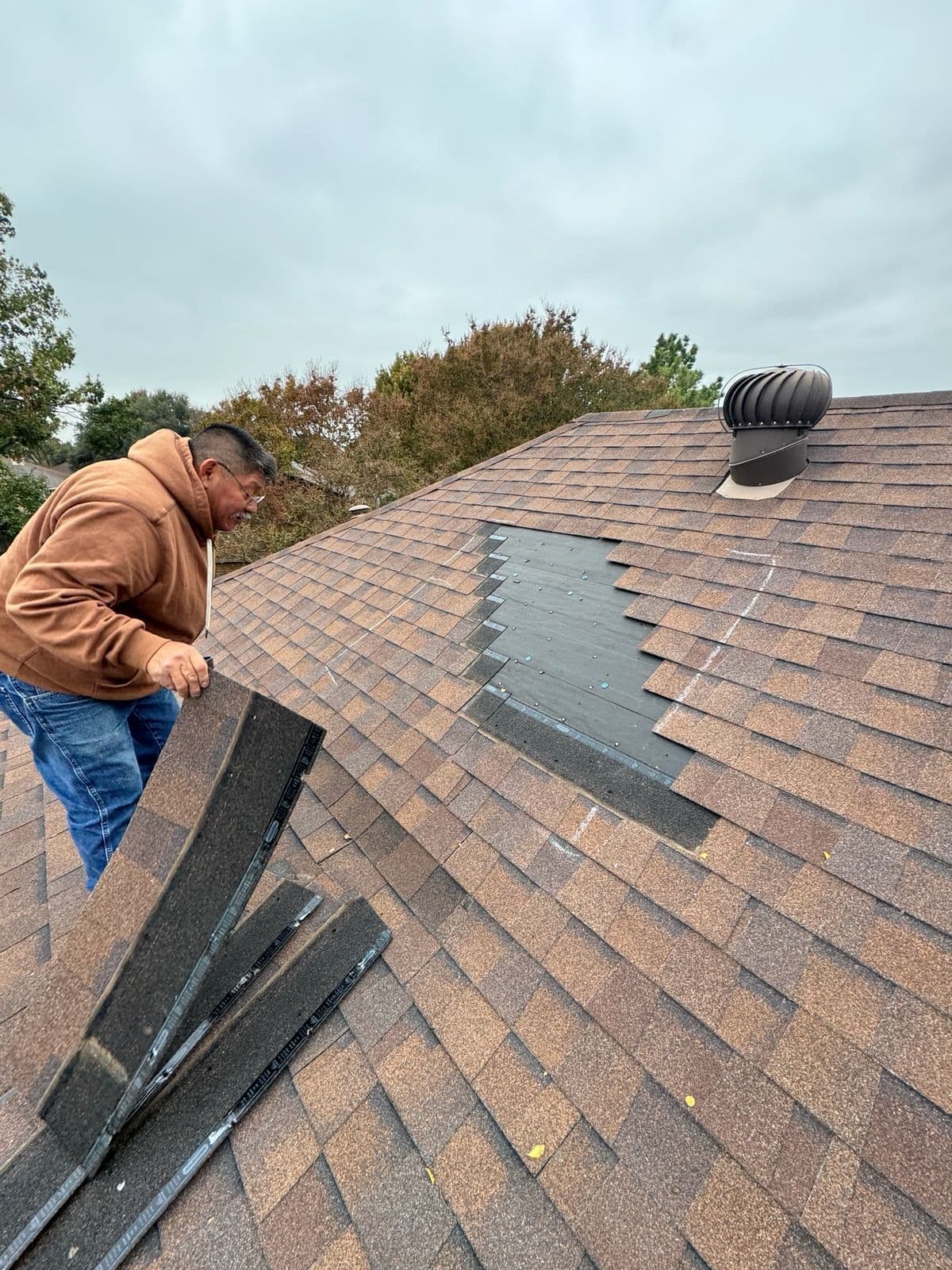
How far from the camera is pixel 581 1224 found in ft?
3.79

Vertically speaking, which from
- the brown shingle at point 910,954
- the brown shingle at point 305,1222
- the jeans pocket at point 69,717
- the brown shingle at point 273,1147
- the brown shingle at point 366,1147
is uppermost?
the jeans pocket at point 69,717

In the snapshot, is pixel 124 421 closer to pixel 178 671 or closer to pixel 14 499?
pixel 14 499

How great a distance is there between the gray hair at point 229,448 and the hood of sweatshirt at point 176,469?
55 millimetres

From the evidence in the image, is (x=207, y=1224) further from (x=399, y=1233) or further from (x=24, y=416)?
(x=24, y=416)

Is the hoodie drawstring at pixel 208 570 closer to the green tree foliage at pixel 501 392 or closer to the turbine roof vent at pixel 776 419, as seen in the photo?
the turbine roof vent at pixel 776 419

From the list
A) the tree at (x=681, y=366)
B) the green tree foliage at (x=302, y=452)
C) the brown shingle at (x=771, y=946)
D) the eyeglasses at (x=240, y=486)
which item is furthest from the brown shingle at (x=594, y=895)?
the tree at (x=681, y=366)

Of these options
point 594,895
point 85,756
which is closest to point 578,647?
point 594,895

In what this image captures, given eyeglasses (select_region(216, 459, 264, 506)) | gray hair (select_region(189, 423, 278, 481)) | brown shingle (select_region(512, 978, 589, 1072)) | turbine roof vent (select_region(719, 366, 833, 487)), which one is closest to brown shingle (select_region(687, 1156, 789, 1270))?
brown shingle (select_region(512, 978, 589, 1072))

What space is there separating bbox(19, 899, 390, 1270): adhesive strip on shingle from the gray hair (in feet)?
5.98

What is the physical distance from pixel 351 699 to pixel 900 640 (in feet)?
9.52

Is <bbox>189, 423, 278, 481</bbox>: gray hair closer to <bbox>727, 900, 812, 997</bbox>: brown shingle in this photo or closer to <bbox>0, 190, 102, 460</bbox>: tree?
<bbox>727, 900, 812, 997</bbox>: brown shingle

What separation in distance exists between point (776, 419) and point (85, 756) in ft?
13.8

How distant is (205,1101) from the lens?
1435 millimetres

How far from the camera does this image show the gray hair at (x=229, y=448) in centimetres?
193
